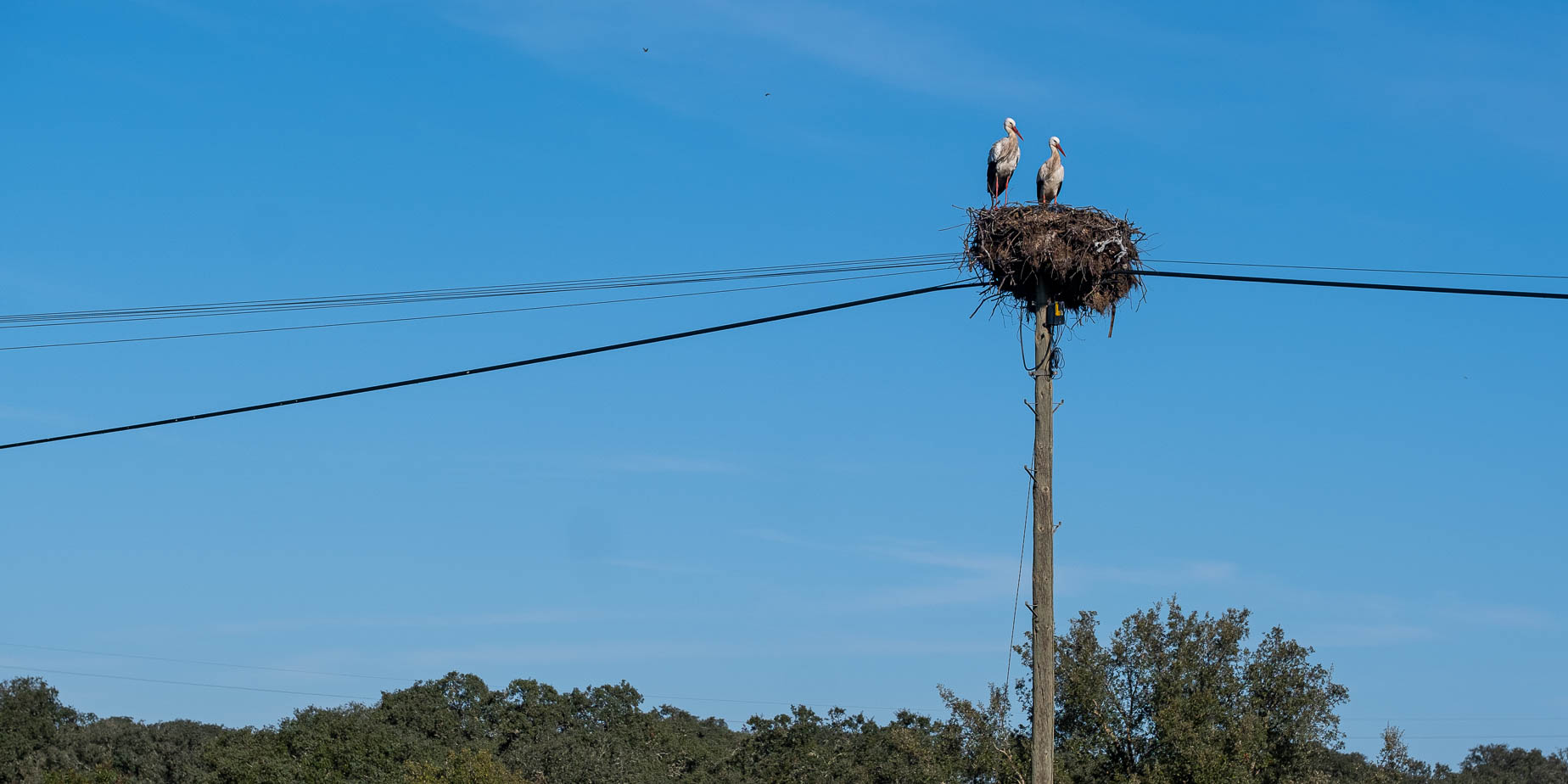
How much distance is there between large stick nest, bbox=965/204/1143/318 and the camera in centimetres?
1752

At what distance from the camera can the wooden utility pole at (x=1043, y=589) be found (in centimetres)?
1580

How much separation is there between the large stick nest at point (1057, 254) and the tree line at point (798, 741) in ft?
18.5

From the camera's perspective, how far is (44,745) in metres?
85.9

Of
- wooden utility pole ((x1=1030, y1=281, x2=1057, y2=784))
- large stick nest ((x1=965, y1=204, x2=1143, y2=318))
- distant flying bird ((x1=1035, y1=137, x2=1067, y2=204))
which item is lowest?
wooden utility pole ((x1=1030, y1=281, x2=1057, y2=784))

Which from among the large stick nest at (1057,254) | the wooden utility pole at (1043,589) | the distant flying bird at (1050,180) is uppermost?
the distant flying bird at (1050,180)

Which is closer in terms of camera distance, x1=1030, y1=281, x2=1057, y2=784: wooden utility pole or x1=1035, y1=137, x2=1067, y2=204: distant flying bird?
x1=1030, y1=281, x2=1057, y2=784: wooden utility pole

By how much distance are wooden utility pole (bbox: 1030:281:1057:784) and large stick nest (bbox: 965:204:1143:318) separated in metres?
1.17

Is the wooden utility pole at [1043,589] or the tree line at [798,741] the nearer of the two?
the wooden utility pole at [1043,589]

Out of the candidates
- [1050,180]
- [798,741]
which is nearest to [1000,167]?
[1050,180]

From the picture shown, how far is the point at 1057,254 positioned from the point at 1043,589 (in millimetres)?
3815

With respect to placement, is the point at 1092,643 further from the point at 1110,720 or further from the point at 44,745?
the point at 44,745

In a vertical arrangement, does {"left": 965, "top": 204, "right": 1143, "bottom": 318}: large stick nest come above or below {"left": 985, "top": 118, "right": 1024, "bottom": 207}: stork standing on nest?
below

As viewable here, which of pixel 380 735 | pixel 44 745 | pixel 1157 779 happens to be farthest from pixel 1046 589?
pixel 44 745

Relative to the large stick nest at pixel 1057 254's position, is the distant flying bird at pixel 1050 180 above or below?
above
